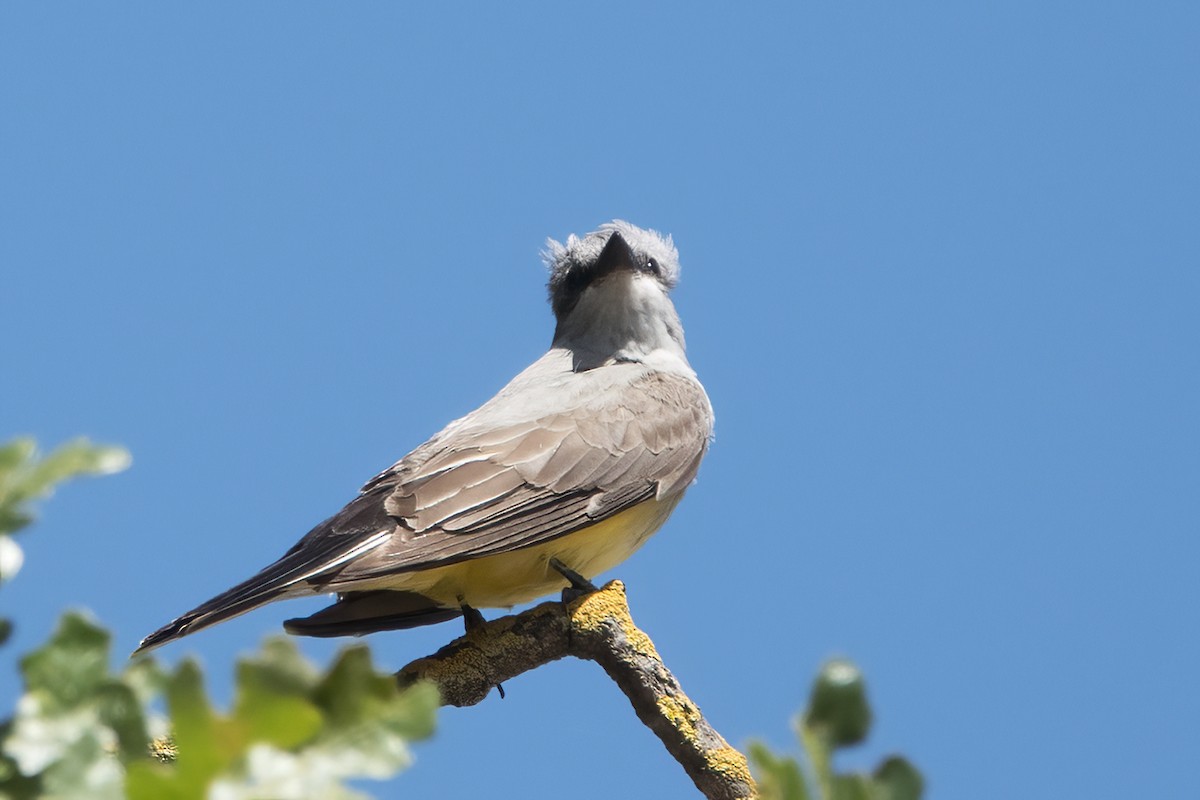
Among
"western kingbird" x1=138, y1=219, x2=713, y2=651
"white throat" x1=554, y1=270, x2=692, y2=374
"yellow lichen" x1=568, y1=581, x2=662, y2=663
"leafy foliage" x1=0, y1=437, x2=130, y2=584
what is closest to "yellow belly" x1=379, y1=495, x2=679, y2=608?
"western kingbird" x1=138, y1=219, x2=713, y2=651

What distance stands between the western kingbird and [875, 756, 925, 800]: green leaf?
3255mm

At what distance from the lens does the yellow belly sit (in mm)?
4961

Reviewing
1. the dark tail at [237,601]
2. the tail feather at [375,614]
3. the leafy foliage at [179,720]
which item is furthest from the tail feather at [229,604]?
the leafy foliage at [179,720]

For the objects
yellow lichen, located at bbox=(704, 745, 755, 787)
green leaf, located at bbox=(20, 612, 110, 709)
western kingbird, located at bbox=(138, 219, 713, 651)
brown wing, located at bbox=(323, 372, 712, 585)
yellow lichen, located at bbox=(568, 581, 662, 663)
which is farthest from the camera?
brown wing, located at bbox=(323, 372, 712, 585)

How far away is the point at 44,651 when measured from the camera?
3.18 ft

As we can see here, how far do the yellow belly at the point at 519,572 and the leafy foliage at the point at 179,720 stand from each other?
3.70 m

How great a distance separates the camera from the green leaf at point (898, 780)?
3.27 ft

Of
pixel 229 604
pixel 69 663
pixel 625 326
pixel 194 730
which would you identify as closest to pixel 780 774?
pixel 194 730

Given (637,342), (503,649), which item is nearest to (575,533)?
(503,649)

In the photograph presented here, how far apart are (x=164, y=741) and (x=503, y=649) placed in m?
1.16

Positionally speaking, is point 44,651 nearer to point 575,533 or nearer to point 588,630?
point 588,630

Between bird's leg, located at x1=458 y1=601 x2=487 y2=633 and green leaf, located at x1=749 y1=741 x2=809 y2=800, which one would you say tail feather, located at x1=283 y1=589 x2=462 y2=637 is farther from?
green leaf, located at x1=749 y1=741 x2=809 y2=800

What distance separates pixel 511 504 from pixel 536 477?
233 millimetres

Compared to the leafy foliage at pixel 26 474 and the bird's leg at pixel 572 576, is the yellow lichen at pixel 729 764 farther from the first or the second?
the leafy foliage at pixel 26 474
